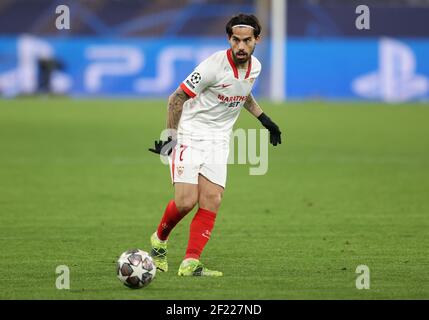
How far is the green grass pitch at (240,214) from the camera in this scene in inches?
336

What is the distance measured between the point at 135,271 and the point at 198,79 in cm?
178

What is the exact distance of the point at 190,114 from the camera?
361 inches

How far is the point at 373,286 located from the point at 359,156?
12.9 m

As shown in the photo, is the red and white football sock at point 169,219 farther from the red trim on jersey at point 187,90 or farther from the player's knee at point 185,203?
the red trim on jersey at point 187,90

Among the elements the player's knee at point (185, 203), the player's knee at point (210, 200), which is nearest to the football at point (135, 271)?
the player's knee at point (185, 203)

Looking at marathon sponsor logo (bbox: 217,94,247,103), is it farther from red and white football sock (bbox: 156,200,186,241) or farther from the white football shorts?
red and white football sock (bbox: 156,200,186,241)

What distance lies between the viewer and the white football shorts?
29.8ft

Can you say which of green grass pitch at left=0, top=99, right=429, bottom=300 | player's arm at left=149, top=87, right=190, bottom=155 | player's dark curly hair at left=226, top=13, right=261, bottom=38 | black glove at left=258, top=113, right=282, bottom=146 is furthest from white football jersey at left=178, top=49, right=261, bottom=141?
green grass pitch at left=0, top=99, right=429, bottom=300

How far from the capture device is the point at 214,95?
907 centimetres

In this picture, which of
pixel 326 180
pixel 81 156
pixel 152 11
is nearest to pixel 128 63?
pixel 152 11

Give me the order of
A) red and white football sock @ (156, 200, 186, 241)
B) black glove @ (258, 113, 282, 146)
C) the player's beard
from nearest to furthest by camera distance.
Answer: the player's beard
red and white football sock @ (156, 200, 186, 241)
black glove @ (258, 113, 282, 146)

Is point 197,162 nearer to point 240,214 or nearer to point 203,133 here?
point 203,133
